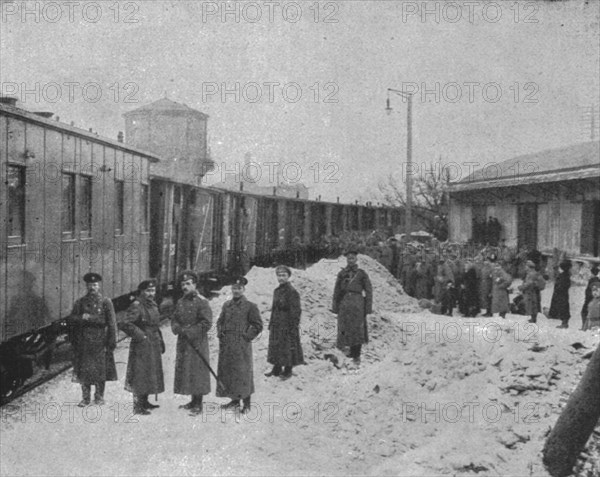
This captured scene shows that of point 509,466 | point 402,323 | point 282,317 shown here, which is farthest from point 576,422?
point 402,323

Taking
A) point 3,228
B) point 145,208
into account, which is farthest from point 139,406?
point 145,208

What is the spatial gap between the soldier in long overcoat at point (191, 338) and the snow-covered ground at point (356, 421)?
347 mm

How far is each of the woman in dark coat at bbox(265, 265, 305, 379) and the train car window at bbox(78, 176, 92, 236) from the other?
118 inches

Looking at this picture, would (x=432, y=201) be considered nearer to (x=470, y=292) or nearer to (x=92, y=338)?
(x=470, y=292)

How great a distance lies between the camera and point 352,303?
33.1 feet

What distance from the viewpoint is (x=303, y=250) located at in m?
28.1

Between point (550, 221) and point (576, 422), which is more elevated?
point (550, 221)

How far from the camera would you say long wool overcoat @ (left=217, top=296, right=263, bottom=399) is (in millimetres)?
7352

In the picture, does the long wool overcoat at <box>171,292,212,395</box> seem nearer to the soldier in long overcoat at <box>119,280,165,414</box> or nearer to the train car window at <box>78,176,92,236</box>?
the soldier in long overcoat at <box>119,280,165,414</box>

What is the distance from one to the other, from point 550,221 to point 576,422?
49.9 ft

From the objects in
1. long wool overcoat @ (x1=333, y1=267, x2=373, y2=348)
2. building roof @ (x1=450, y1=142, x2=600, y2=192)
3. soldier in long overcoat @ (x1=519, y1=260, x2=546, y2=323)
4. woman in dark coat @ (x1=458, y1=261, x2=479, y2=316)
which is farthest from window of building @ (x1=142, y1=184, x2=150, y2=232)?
building roof @ (x1=450, y1=142, x2=600, y2=192)

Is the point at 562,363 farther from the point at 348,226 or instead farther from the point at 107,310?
the point at 348,226

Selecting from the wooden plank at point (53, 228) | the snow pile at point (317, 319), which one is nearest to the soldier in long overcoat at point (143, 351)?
the wooden plank at point (53, 228)

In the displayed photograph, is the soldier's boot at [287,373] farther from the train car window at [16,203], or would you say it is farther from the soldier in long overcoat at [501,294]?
the soldier in long overcoat at [501,294]
